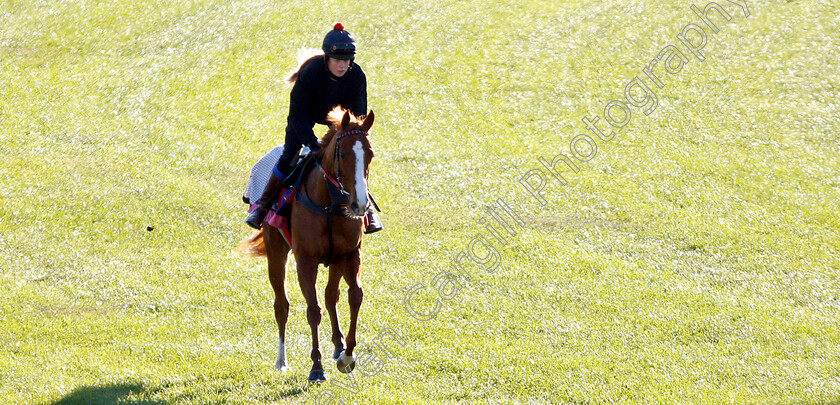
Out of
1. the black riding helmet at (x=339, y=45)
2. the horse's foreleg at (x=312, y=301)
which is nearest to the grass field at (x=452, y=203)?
the horse's foreleg at (x=312, y=301)

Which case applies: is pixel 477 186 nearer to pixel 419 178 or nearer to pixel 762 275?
pixel 419 178

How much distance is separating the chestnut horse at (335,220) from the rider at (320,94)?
509mm

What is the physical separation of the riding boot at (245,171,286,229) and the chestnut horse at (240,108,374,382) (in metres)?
0.73

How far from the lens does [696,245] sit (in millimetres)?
16812

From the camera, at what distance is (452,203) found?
18.7m

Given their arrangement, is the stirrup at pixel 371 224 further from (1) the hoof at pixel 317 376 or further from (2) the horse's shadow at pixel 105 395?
(2) the horse's shadow at pixel 105 395

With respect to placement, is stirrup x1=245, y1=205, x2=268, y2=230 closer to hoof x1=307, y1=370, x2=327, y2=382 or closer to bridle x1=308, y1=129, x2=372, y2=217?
bridle x1=308, y1=129, x2=372, y2=217

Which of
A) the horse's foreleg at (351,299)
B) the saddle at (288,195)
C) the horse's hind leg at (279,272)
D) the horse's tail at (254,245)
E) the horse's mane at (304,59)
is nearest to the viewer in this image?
the horse's foreleg at (351,299)

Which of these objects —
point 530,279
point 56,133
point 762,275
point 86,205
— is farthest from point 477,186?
point 56,133

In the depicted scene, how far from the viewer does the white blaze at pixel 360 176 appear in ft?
27.0

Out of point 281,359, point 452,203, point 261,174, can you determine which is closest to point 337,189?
point 261,174

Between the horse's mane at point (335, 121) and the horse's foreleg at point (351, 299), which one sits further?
the horse's foreleg at point (351, 299)

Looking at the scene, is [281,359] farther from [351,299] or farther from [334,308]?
[351,299]

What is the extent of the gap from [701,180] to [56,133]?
57.0 feet
